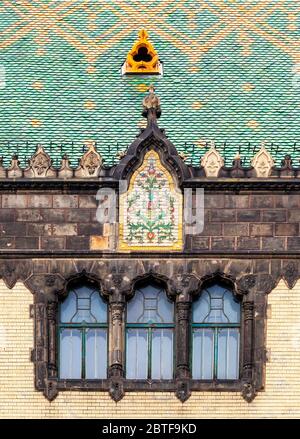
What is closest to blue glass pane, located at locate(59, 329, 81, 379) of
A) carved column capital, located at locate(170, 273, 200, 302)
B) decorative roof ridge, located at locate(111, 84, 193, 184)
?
carved column capital, located at locate(170, 273, 200, 302)

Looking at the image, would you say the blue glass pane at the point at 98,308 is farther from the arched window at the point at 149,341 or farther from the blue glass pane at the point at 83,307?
the arched window at the point at 149,341

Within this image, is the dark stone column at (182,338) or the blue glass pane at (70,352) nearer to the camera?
the dark stone column at (182,338)

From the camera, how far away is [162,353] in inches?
1586

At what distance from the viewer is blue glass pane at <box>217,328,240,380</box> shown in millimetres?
40188

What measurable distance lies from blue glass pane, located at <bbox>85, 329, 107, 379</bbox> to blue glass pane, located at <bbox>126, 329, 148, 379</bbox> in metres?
0.44

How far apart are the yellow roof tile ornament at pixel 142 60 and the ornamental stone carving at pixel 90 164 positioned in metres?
4.29

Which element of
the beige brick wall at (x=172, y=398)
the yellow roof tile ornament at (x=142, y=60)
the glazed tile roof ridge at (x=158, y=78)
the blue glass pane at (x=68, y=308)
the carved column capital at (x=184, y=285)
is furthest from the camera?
the yellow roof tile ornament at (x=142, y=60)

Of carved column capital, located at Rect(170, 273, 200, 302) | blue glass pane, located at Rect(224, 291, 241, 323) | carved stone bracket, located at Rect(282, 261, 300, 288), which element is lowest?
blue glass pane, located at Rect(224, 291, 241, 323)

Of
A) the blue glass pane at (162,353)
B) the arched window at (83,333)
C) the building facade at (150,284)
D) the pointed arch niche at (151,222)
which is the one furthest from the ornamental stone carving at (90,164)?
the blue glass pane at (162,353)

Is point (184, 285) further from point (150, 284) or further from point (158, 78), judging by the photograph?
point (158, 78)

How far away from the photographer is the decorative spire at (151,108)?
40.8 meters

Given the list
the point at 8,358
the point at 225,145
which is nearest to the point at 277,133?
A: the point at 225,145

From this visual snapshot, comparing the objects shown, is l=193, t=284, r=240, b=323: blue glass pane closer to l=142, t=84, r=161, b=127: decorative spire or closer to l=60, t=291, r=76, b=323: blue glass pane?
l=60, t=291, r=76, b=323: blue glass pane

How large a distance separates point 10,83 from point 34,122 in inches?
66.3
